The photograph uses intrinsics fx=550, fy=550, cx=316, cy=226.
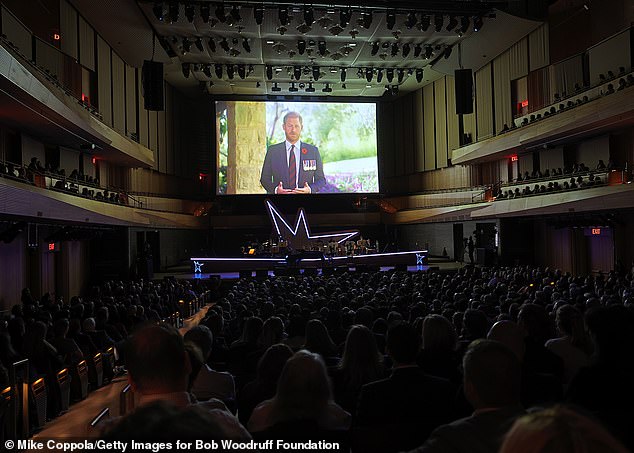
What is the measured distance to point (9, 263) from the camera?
16.8 m

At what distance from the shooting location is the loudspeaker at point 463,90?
78.9 ft

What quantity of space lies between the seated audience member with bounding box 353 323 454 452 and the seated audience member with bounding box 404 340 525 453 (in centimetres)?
80

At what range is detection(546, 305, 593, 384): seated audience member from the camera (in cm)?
489

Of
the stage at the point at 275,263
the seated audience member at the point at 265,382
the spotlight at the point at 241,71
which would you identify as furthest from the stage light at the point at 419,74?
the seated audience member at the point at 265,382

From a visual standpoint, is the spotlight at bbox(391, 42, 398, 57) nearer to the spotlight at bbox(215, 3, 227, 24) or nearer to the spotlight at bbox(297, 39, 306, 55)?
the spotlight at bbox(297, 39, 306, 55)

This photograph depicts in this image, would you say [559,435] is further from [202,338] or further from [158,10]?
[158,10]

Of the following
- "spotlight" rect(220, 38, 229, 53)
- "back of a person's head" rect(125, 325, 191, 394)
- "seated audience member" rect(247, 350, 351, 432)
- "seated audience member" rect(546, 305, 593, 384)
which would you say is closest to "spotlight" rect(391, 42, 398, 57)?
"spotlight" rect(220, 38, 229, 53)

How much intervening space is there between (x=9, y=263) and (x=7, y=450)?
14245mm

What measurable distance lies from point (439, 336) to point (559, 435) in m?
3.64

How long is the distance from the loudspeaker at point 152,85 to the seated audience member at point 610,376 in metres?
21.0

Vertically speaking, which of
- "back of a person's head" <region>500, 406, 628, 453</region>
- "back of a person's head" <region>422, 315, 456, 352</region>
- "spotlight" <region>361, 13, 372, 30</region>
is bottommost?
"back of a person's head" <region>422, 315, 456, 352</region>

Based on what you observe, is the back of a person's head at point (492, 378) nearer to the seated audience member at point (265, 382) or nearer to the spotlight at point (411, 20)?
the seated audience member at point (265, 382)

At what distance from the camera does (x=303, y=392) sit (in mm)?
2807

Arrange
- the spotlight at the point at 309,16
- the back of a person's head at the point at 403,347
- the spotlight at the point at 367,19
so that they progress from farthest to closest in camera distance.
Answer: the spotlight at the point at 367,19
the spotlight at the point at 309,16
the back of a person's head at the point at 403,347
